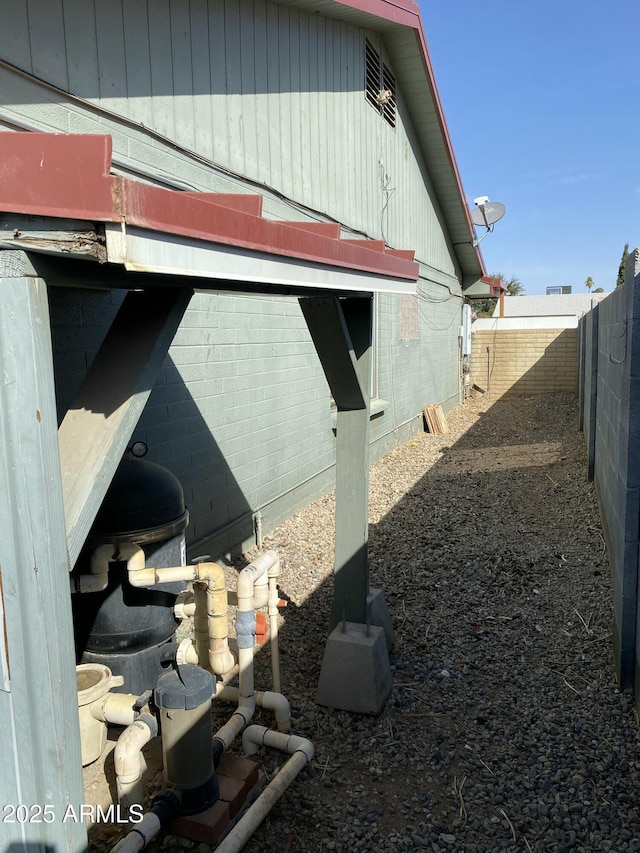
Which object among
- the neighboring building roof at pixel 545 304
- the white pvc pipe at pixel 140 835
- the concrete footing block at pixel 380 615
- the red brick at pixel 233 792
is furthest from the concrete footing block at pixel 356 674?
the neighboring building roof at pixel 545 304

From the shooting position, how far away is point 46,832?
1.73 m

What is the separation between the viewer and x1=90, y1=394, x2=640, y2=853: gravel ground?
9.43 feet

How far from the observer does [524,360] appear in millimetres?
19938

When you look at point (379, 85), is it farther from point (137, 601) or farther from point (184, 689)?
point (184, 689)

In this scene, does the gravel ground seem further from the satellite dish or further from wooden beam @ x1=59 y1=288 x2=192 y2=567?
the satellite dish

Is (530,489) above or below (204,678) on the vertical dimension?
below

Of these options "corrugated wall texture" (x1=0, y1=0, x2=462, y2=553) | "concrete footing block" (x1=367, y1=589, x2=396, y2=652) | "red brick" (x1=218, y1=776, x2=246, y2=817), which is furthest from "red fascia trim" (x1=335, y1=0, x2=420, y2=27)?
"red brick" (x1=218, y1=776, x2=246, y2=817)

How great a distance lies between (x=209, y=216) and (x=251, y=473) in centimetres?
464

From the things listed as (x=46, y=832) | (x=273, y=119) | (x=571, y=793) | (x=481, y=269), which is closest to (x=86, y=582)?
(x=46, y=832)

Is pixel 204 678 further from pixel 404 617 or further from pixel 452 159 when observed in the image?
pixel 452 159

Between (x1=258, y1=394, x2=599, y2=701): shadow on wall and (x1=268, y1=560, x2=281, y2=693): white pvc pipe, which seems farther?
(x1=258, y1=394, x2=599, y2=701): shadow on wall

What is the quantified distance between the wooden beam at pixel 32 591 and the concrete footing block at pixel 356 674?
217 cm

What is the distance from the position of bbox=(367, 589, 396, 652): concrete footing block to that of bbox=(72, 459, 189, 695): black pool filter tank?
4.26 ft

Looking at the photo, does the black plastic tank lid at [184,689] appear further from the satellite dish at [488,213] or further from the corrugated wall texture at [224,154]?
the satellite dish at [488,213]
